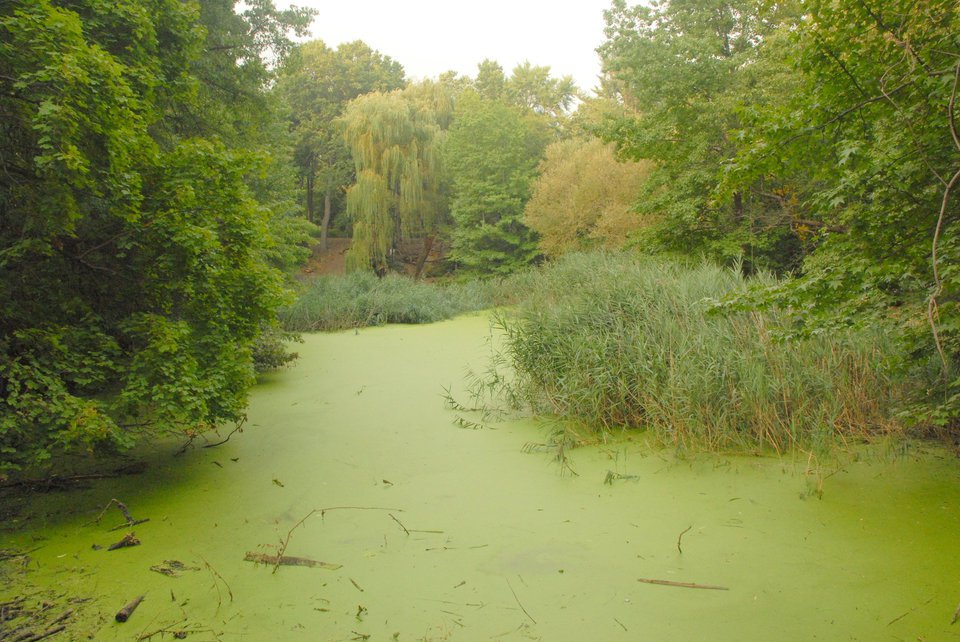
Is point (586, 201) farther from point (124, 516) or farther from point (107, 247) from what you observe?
point (124, 516)

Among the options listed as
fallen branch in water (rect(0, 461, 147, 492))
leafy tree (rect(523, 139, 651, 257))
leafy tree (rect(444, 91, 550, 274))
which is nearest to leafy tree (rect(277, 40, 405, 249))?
leafy tree (rect(444, 91, 550, 274))

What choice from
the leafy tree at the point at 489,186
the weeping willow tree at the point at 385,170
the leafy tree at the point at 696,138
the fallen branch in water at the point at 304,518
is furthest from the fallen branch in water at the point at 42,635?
the leafy tree at the point at 489,186

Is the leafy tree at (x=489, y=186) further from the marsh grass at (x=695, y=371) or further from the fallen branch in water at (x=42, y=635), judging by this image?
the fallen branch in water at (x=42, y=635)

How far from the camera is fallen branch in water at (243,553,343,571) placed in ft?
8.69

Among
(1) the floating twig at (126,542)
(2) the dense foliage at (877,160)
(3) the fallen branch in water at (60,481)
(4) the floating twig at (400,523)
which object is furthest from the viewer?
(3) the fallen branch in water at (60,481)

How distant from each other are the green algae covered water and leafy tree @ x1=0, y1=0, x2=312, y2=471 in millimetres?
531

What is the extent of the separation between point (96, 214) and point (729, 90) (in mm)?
9428

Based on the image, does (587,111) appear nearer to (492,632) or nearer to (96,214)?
(96,214)

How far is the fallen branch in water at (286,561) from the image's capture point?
8.69ft

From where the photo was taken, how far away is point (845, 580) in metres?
2.31

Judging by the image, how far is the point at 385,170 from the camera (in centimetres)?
1733

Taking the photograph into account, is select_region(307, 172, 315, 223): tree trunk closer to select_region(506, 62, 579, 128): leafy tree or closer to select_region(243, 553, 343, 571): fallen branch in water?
select_region(506, 62, 579, 128): leafy tree

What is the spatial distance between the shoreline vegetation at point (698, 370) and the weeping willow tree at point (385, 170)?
464 inches

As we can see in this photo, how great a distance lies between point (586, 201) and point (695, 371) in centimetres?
1222
